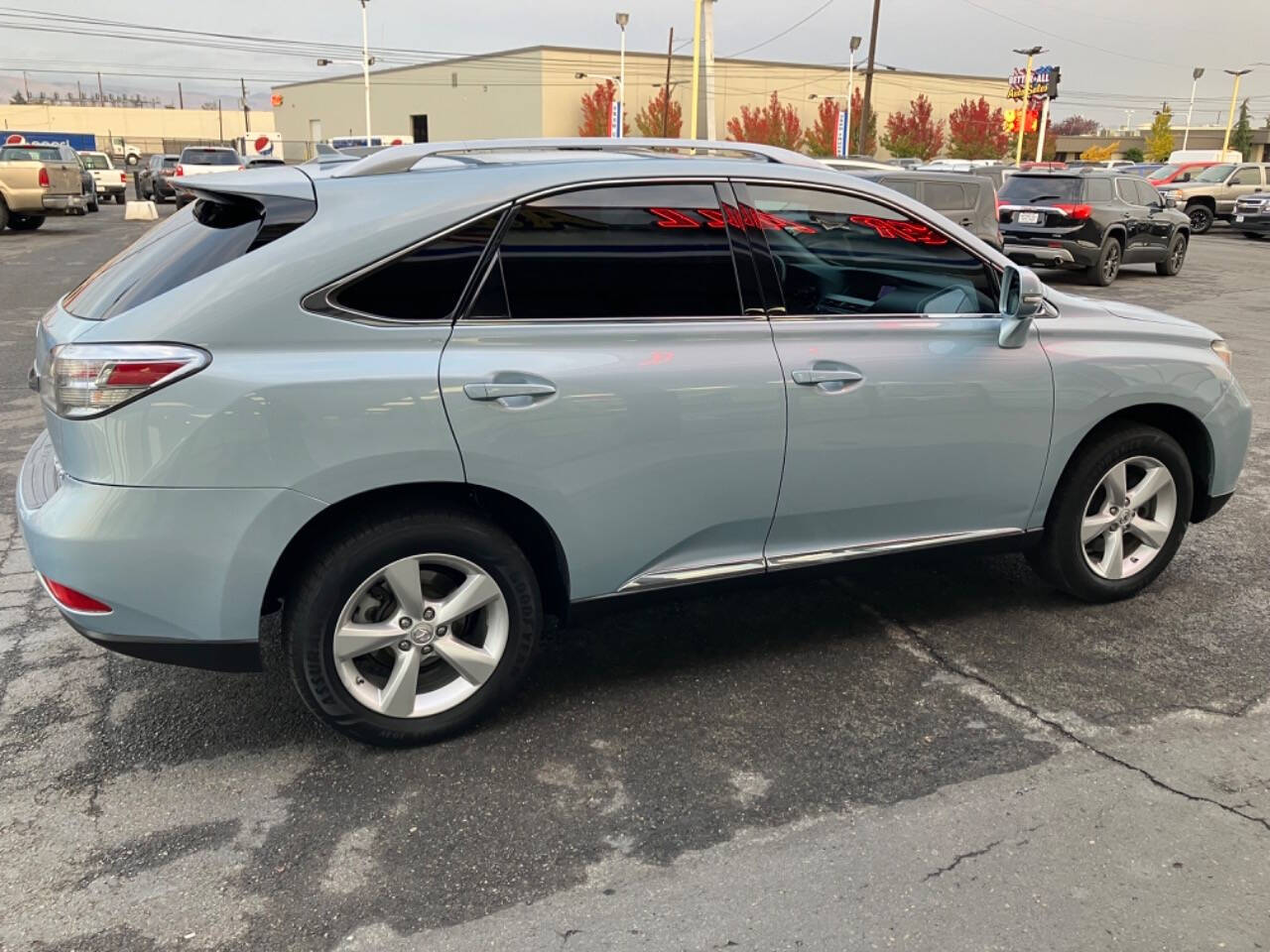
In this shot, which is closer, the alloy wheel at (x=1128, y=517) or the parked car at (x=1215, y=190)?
the alloy wheel at (x=1128, y=517)

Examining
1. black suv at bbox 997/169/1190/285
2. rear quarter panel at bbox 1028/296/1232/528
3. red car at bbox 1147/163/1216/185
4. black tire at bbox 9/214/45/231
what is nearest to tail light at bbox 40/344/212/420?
rear quarter panel at bbox 1028/296/1232/528

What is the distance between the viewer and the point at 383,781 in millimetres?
3084

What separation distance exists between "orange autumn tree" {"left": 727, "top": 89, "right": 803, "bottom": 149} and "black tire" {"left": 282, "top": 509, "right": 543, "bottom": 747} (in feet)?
243

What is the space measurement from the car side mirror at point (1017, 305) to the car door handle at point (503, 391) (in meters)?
1.77

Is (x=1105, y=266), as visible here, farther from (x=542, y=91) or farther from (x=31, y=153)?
(x=542, y=91)

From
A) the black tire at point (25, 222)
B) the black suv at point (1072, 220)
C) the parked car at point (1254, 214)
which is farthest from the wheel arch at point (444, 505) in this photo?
the parked car at point (1254, 214)

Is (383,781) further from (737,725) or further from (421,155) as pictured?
(421,155)

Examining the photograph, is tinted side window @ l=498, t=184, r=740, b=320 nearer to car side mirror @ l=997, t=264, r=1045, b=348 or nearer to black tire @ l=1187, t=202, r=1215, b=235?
car side mirror @ l=997, t=264, r=1045, b=348

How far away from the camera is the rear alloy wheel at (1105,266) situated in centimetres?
1647

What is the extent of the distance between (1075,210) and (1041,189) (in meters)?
0.69

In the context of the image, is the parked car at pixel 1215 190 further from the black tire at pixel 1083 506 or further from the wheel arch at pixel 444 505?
the wheel arch at pixel 444 505

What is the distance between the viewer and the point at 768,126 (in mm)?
74625

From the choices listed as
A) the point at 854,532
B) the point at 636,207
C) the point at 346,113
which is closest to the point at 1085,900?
the point at 854,532

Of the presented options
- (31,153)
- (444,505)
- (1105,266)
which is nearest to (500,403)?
(444,505)
